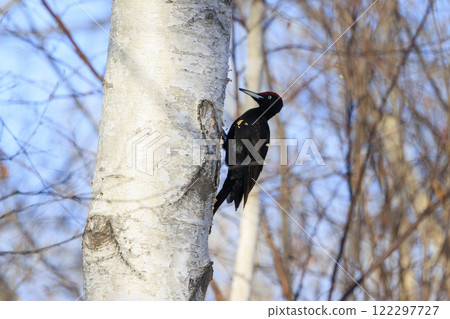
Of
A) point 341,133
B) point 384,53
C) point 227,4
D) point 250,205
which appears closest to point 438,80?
point 384,53

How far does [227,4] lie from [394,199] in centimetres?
215

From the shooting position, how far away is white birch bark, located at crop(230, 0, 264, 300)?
3182 mm

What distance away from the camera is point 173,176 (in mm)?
1448

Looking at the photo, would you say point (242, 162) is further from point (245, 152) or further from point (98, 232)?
point (98, 232)

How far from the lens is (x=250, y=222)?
3.27 meters

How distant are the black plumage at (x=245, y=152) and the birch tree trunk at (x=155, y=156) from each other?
1.39m

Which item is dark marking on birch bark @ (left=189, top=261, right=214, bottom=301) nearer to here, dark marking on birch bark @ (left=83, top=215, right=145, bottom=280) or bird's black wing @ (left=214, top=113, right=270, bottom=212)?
dark marking on birch bark @ (left=83, top=215, right=145, bottom=280)

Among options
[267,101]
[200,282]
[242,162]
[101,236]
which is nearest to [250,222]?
[242,162]

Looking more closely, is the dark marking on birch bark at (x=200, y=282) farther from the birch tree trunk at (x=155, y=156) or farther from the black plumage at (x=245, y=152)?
the black plumage at (x=245, y=152)

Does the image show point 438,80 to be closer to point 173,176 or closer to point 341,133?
point 341,133

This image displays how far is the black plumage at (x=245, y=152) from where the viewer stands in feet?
9.95

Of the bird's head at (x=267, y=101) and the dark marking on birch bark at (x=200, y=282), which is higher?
the bird's head at (x=267, y=101)

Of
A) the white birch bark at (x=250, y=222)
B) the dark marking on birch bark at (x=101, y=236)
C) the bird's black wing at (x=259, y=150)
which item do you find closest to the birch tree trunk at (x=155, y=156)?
the dark marking on birch bark at (x=101, y=236)

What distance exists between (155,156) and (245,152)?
5.96ft
